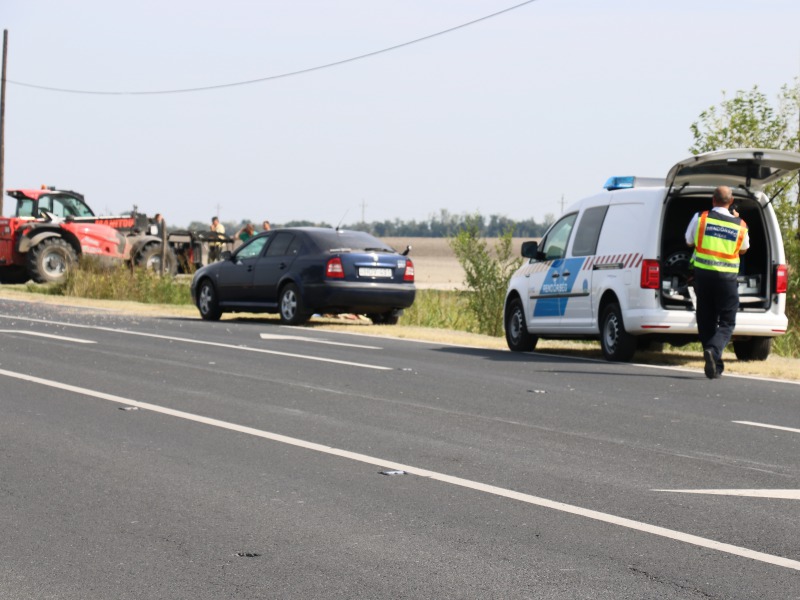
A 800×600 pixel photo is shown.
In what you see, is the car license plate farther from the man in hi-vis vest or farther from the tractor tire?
the tractor tire

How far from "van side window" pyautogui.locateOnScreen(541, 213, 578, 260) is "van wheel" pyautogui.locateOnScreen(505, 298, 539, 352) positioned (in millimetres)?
814

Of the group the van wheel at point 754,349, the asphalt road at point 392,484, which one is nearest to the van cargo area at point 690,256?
the van wheel at point 754,349

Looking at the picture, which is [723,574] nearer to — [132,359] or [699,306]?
[699,306]

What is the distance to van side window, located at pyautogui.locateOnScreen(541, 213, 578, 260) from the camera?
17328mm

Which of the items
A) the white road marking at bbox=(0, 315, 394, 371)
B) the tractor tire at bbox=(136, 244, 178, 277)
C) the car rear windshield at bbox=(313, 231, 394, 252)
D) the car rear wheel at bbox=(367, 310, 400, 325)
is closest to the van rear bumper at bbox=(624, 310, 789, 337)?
the white road marking at bbox=(0, 315, 394, 371)

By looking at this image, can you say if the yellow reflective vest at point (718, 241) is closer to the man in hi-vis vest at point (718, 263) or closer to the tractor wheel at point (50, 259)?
the man in hi-vis vest at point (718, 263)

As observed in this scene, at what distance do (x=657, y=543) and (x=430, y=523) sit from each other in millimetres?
1071

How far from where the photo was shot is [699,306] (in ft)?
46.9

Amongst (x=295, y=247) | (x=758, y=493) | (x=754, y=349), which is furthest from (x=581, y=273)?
(x=758, y=493)

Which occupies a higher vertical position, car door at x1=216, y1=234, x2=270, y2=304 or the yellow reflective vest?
the yellow reflective vest

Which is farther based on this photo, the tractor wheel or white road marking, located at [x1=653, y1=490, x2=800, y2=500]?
the tractor wheel

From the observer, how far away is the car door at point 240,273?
23.6 m

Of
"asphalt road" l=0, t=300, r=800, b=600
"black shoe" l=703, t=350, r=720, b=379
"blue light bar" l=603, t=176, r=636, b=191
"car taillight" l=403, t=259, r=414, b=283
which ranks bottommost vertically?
"asphalt road" l=0, t=300, r=800, b=600

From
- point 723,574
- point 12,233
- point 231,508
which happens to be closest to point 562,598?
point 723,574
